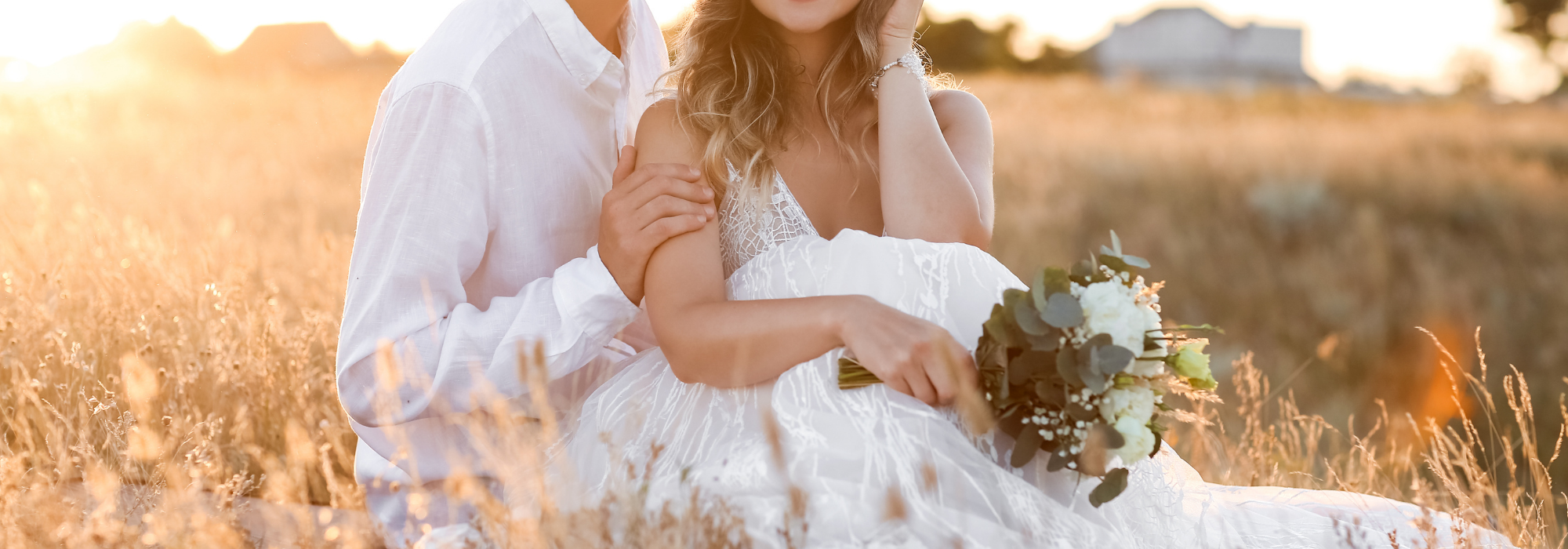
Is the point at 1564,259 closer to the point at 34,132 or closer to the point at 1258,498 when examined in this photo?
the point at 1258,498

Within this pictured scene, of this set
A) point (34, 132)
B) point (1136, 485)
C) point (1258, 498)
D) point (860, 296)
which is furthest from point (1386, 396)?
point (34, 132)

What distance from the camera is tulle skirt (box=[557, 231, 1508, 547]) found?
71.1 inches

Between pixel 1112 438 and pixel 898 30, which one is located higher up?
pixel 898 30

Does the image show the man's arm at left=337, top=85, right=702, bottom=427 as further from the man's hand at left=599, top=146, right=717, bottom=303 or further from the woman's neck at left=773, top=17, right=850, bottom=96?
the woman's neck at left=773, top=17, right=850, bottom=96

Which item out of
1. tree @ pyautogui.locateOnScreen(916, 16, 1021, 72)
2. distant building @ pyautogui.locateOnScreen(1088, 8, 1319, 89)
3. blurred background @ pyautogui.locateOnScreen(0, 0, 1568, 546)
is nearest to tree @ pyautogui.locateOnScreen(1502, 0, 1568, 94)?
blurred background @ pyautogui.locateOnScreen(0, 0, 1568, 546)

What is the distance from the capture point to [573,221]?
100 inches

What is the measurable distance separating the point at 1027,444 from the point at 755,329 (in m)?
0.60

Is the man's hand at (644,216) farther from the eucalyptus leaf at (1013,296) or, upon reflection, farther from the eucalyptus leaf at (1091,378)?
the eucalyptus leaf at (1091,378)

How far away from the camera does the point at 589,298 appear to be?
2.21 m

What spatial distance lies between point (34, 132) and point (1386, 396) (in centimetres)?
959

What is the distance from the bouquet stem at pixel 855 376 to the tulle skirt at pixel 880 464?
0.06 ft

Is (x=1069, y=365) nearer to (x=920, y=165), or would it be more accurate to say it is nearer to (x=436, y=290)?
(x=920, y=165)

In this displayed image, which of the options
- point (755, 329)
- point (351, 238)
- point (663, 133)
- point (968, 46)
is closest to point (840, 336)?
point (755, 329)

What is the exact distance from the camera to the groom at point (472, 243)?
2.20m
